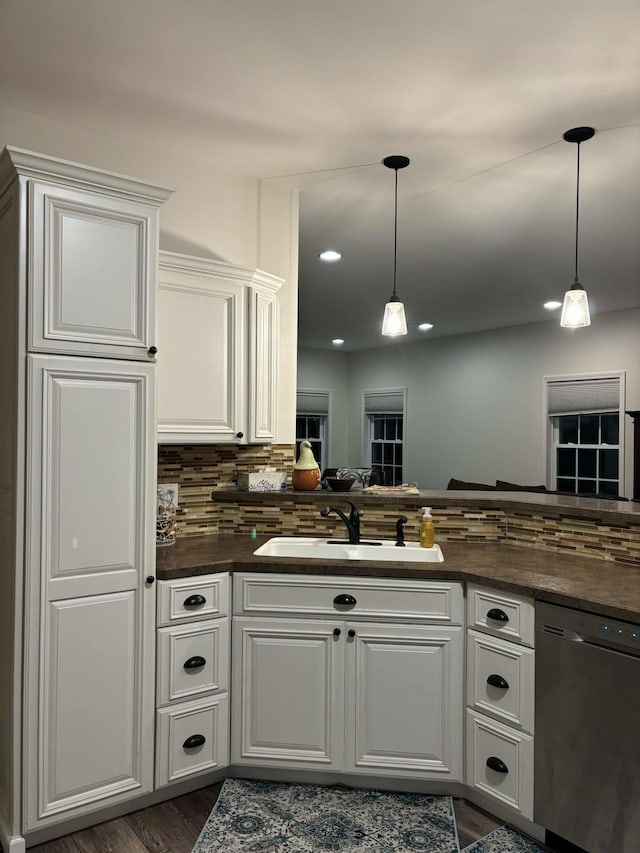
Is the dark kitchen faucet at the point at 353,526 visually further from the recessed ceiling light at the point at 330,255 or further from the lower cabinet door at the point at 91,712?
the recessed ceiling light at the point at 330,255

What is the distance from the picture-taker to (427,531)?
2.75 metres

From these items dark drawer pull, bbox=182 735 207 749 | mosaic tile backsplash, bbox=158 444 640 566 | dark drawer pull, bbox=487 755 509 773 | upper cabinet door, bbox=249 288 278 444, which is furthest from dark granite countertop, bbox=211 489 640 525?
dark drawer pull, bbox=182 735 207 749

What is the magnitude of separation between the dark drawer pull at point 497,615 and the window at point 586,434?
15.6 ft

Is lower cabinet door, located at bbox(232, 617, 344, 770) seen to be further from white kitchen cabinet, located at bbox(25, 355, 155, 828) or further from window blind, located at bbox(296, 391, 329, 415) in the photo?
window blind, located at bbox(296, 391, 329, 415)

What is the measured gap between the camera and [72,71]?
2379 mm

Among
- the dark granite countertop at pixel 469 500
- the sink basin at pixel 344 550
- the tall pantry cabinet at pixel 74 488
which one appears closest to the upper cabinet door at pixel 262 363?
the dark granite countertop at pixel 469 500

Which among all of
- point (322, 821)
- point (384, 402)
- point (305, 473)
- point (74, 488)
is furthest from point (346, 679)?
point (384, 402)

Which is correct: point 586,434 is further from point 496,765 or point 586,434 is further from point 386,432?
point 496,765

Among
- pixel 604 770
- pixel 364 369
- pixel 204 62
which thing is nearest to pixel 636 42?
pixel 204 62

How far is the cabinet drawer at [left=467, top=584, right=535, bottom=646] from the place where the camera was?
2.16 metres

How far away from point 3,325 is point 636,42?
7.70ft

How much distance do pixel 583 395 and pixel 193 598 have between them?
5.74m

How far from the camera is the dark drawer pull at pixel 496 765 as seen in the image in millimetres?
2204

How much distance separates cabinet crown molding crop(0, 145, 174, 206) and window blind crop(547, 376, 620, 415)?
5738 mm
